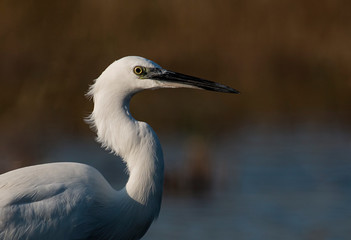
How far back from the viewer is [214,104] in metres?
17.8

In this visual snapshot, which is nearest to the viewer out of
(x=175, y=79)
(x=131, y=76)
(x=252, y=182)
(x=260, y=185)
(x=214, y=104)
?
(x=131, y=76)

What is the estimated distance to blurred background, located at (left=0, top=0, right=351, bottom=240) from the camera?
11.7 m

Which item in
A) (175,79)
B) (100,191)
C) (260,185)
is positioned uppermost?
(175,79)

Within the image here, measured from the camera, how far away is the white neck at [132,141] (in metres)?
5.79

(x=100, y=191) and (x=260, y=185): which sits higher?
(x=100, y=191)

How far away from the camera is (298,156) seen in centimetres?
1412

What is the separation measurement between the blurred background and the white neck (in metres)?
4.75

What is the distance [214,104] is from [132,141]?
12.1 meters

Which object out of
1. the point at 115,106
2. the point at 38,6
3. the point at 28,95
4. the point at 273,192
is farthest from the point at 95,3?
the point at 115,106

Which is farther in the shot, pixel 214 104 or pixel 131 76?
pixel 214 104

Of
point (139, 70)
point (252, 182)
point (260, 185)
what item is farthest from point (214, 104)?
point (139, 70)

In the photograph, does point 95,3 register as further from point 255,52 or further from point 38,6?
point 255,52

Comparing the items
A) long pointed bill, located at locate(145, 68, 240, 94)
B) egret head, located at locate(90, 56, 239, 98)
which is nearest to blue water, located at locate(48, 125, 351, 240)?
long pointed bill, located at locate(145, 68, 240, 94)

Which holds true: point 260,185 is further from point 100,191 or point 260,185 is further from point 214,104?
point 100,191
